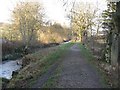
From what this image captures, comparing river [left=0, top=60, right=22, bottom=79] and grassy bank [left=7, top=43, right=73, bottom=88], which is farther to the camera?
river [left=0, top=60, right=22, bottom=79]

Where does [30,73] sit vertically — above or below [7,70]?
above

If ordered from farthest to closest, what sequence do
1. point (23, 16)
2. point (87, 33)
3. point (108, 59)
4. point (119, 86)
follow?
point (87, 33) < point (23, 16) < point (108, 59) < point (119, 86)

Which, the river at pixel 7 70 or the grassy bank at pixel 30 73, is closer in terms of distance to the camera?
the grassy bank at pixel 30 73

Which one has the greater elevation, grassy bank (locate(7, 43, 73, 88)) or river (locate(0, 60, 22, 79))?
grassy bank (locate(7, 43, 73, 88))

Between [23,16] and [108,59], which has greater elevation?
[23,16]

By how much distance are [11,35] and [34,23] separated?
235 inches

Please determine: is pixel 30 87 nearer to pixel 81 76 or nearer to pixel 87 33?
pixel 81 76

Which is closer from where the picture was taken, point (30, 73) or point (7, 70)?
point (30, 73)

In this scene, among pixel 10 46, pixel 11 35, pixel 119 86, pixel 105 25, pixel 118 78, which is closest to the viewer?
pixel 119 86

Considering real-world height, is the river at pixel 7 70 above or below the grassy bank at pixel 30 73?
below

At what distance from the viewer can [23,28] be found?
55.6 meters

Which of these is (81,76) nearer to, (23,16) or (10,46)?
(10,46)

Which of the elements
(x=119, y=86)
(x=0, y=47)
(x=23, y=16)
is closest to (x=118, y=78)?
(x=119, y=86)

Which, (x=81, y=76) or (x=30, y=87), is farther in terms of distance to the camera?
(x=81, y=76)
